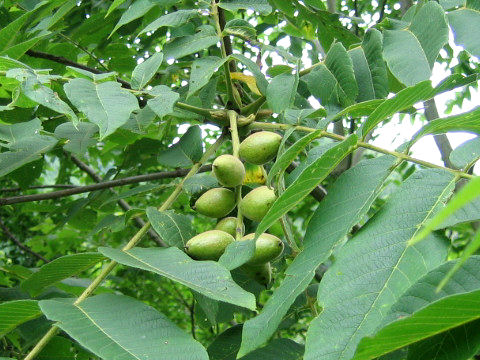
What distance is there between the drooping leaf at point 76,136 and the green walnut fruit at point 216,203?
1.65ft

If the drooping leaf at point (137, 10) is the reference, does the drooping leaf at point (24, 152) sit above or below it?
below

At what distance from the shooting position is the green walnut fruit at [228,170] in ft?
4.19

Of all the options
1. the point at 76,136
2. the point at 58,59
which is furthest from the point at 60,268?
the point at 58,59

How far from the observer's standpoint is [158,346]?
2.84 feet

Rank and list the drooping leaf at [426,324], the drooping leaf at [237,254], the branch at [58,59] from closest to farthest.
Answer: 1. the drooping leaf at [426,324]
2. the drooping leaf at [237,254]
3. the branch at [58,59]

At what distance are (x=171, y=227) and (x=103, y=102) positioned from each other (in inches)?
11.8

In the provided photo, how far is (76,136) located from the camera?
1675 mm

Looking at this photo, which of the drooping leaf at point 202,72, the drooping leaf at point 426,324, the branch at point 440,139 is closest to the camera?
the drooping leaf at point 426,324

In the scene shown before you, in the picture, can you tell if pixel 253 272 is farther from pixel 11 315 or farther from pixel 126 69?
pixel 126 69

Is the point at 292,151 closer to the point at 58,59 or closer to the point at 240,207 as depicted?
the point at 240,207

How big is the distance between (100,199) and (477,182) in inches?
74.1

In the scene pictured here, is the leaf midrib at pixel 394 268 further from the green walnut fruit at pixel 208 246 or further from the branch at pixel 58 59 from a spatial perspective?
the branch at pixel 58 59

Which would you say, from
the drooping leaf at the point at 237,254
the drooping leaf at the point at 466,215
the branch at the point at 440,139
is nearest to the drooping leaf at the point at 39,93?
the drooping leaf at the point at 237,254

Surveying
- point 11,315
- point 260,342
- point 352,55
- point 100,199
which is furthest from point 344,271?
point 100,199
